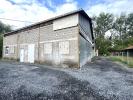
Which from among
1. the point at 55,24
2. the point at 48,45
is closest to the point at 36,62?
the point at 48,45

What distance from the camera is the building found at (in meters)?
10.5

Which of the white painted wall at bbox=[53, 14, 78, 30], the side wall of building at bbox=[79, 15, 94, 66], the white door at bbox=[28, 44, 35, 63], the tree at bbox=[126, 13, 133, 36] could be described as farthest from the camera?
→ the tree at bbox=[126, 13, 133, 36]

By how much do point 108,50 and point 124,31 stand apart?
14.9 m

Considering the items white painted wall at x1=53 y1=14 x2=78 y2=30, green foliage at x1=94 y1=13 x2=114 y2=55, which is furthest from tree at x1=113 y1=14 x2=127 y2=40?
white painted wall at x1=53 y1=14 x2=78 y2=30

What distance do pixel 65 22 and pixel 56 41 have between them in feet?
6.92

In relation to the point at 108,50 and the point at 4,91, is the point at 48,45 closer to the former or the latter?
the point at 4,91

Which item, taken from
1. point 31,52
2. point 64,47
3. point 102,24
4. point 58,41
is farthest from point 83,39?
point 102,24

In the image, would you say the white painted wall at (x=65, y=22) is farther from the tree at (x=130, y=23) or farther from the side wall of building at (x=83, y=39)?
the tree at (x=130, y=23)

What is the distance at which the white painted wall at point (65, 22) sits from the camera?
34.9ft

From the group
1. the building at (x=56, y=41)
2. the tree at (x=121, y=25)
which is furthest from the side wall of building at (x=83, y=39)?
the tree at (x=121, y=25)

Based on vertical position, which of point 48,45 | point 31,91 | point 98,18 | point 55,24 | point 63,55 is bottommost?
point 31,91

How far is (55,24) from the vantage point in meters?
12.0

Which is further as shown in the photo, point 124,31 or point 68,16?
point 124,31

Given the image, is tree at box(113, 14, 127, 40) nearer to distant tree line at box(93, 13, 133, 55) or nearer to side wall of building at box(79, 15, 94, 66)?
distant tree line at box(93, 13, 133, 55)
